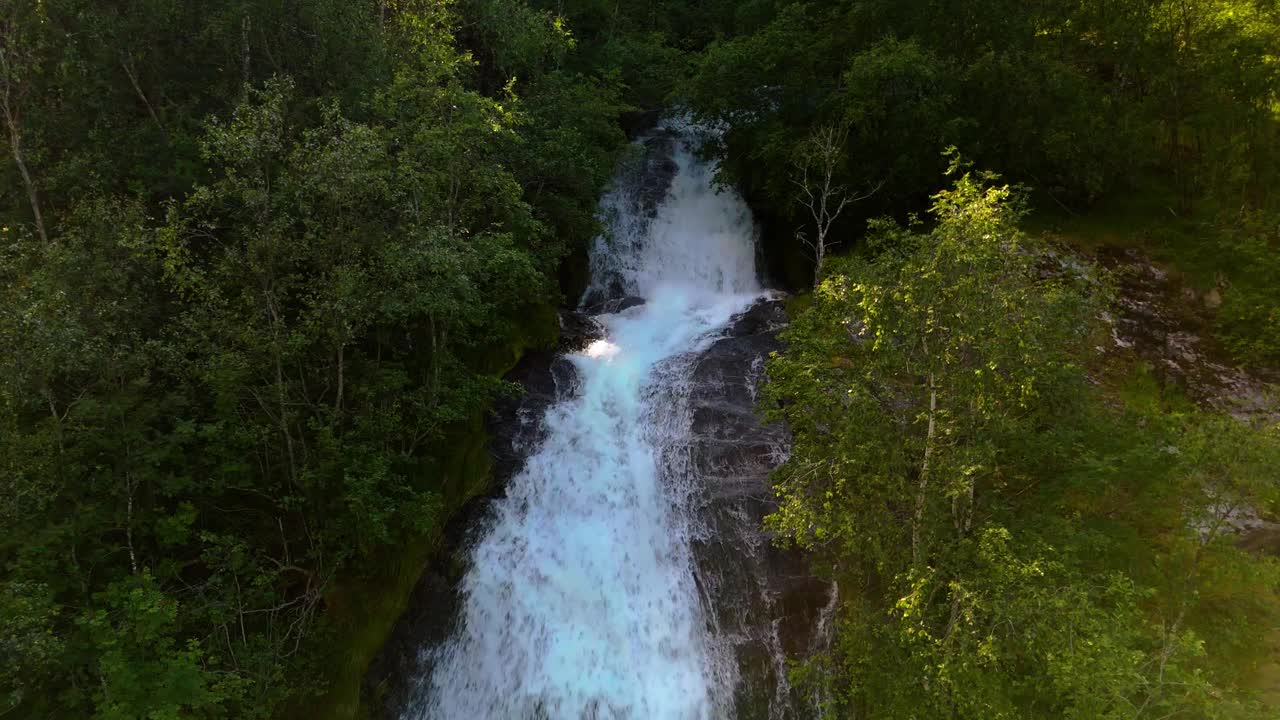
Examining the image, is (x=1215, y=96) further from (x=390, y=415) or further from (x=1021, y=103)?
(x=390, y=415)

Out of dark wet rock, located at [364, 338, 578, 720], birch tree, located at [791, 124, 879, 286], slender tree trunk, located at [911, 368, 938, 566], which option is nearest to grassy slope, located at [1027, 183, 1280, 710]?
birch tree, located at [791, 124, 879, 286]

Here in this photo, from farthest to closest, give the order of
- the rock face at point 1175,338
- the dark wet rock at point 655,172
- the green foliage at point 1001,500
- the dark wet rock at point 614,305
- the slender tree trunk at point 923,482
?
the dark wet rock at point 655,172 < the dark wet rock at point 614,305 < the rock face at point 1175,338 < the slender tree trunk at point 923,482 < the green foliage at point 1001,500

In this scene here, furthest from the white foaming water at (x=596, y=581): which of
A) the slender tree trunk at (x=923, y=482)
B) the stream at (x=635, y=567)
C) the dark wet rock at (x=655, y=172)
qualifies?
the dark wet rock at (x=655, y=172)

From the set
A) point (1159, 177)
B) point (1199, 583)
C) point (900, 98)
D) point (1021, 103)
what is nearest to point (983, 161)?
point (1021, 103)

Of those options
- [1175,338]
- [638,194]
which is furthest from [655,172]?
[1175,338]

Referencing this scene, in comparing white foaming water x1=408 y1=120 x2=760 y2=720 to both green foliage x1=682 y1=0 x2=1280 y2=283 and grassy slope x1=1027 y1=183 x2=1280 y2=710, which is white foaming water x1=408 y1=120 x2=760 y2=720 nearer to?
green foliage x1=682 y1=0 x2=1280 y2=283

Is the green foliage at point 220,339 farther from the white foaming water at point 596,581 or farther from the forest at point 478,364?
the white foaming water at point 596,581
